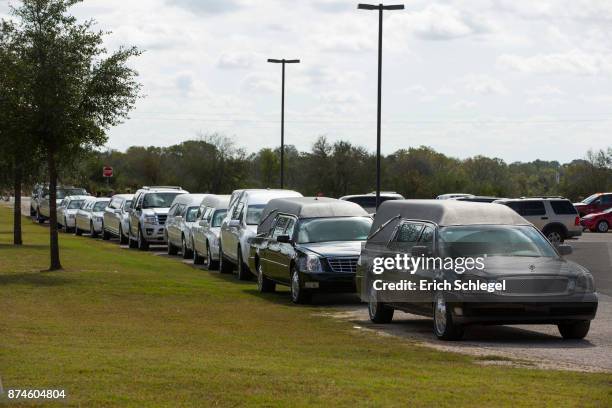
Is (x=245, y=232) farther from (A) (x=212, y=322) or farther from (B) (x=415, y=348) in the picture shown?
(B) (x=415, y=348)

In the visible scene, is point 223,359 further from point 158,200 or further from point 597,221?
point 597,221

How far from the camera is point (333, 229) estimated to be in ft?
74.9

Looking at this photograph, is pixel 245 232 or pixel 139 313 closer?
pixel 139 313

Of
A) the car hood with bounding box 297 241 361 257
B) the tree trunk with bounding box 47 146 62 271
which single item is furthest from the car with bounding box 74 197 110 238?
the car hood with bounding box 297 241 361 257

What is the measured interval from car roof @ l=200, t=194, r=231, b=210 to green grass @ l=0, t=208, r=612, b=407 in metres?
9.45

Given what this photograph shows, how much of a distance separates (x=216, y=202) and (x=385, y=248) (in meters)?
16.0

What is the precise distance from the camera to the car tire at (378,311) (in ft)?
58.9

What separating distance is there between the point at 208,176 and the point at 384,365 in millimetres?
82782

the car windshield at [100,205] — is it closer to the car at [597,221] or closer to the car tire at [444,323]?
the car at [597,221]

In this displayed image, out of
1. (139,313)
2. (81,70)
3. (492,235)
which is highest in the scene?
(81,70)

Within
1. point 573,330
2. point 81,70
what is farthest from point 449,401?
point 81,70

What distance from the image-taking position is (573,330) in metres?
15.9

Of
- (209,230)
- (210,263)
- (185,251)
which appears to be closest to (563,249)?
(210,263)

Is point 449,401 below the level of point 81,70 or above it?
below
